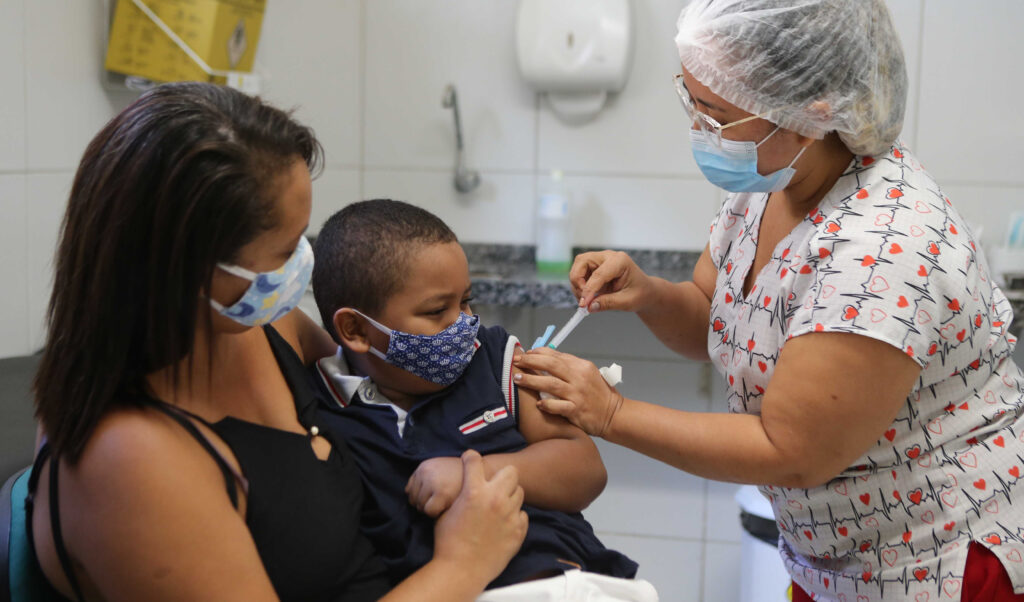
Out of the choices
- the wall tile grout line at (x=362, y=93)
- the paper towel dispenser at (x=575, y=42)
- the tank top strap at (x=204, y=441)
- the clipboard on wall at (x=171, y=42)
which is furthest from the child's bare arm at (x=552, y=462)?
the wall tile grout line at (x=362, y=93)

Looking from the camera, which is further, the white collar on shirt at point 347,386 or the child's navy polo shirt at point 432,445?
the white collar on shirt at point 347,386

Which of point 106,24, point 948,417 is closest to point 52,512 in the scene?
point 948,417

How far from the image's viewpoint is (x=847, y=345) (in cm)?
117

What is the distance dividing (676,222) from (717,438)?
154 centimetres

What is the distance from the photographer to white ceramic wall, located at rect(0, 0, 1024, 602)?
2562 mm

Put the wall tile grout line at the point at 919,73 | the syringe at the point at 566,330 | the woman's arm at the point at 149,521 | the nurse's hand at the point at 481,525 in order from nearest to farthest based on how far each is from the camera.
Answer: the woman's arm at the point at 149,521, the nurse's hand at the point at 481,525, the syringe at the point at 566,330, the wall tile grout line at the point at 919,73

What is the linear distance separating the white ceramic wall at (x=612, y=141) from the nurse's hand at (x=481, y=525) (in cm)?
160

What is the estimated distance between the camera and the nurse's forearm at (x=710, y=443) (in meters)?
1.25

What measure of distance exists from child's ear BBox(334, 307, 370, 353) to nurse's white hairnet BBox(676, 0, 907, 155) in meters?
0.62

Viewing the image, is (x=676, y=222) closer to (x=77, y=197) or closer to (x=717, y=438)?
(x=717, y=438)

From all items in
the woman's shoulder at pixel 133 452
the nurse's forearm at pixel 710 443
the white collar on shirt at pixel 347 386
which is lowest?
the nurse's forearm at pixel 710 443

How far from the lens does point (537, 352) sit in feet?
4.49

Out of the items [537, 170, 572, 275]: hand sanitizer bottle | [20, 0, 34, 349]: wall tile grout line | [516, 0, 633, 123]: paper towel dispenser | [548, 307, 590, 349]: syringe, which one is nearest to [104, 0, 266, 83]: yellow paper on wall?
[20, 0, 34, 349]: wall tile grout line

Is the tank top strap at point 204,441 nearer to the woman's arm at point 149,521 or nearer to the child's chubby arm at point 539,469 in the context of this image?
the woman's arm at point 149,521
